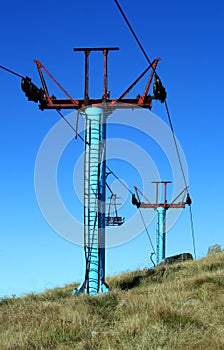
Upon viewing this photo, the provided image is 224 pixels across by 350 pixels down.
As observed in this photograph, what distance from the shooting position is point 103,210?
14.6 meters

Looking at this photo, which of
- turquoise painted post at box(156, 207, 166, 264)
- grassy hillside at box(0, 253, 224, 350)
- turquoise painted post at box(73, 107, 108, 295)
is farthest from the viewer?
turquoise painted post at box(156, 207, 166, 264)

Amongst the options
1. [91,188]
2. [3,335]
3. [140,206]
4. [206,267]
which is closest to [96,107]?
[91,188]

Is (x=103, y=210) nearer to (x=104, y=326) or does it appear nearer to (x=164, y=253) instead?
(x=104, y=326)


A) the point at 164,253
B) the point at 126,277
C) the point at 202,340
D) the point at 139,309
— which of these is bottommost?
the point at 202,340

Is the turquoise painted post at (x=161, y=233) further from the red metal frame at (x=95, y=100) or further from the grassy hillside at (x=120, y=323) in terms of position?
the grassy hillside at (x=120, y=323)

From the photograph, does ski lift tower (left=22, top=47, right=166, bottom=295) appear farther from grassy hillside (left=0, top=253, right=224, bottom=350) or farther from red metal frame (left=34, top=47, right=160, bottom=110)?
grassy hillside (left=0, top=253, right=224, bottom=350)

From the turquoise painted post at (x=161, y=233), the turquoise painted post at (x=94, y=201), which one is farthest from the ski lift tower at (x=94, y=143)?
the turquoise painted post at (x=161, y=233)

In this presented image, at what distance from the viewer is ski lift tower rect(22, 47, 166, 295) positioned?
14.3 m

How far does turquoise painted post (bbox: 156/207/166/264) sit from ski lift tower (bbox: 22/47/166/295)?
18.3 metres

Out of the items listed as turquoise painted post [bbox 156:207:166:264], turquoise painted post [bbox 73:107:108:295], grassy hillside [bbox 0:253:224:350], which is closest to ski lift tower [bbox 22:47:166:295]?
turquoise painted post [bbox 73:107:108:295]

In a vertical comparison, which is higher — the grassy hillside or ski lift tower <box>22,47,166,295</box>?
ski lift tower <box>22,47,166,295</box>

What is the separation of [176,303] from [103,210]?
6536 mm

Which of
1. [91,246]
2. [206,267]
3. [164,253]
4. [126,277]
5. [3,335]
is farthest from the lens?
[164,253]

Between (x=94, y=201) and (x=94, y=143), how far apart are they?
5.18ft
